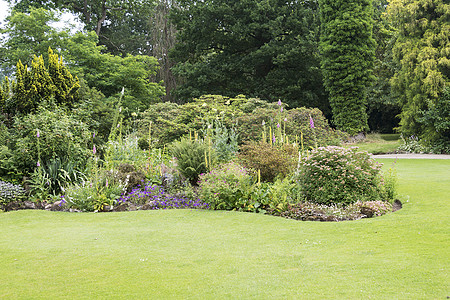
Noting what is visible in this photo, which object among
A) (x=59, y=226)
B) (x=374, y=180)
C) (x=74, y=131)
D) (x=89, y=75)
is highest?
(x=89, y=75)

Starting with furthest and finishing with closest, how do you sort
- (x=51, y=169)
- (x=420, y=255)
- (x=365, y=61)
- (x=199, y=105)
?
(x=365, y=61), (x=199, y=105), (x=51, y=169), (x=420, y=255)

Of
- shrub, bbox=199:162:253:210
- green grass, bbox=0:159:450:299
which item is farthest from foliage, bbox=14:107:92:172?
shrub, bbox=199:162:253:210

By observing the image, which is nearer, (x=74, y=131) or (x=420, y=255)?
(x=420, y=255)

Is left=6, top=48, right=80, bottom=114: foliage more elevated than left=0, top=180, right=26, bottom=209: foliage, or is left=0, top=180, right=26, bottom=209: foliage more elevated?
left=6, top=48, right=80, bottom=114: foliage

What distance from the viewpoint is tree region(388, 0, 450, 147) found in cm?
1636

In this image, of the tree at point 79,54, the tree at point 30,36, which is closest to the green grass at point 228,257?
the tree at point 79,54

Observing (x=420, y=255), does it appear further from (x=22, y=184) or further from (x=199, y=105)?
(x=199, y=105)

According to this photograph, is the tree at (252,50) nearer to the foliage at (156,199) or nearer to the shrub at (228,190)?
the foliage at (156,199)

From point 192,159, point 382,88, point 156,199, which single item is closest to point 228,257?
point 156,199

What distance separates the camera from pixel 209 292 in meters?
3.29

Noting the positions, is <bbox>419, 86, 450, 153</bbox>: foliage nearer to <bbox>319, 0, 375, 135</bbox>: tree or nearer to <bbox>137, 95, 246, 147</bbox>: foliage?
<bbox>319, 0, 375, 135</bbox>: tree

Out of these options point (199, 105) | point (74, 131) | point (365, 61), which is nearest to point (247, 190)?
point (74, 131)

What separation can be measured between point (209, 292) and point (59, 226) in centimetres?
357

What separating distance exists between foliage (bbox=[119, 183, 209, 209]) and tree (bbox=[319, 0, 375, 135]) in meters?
15.4
